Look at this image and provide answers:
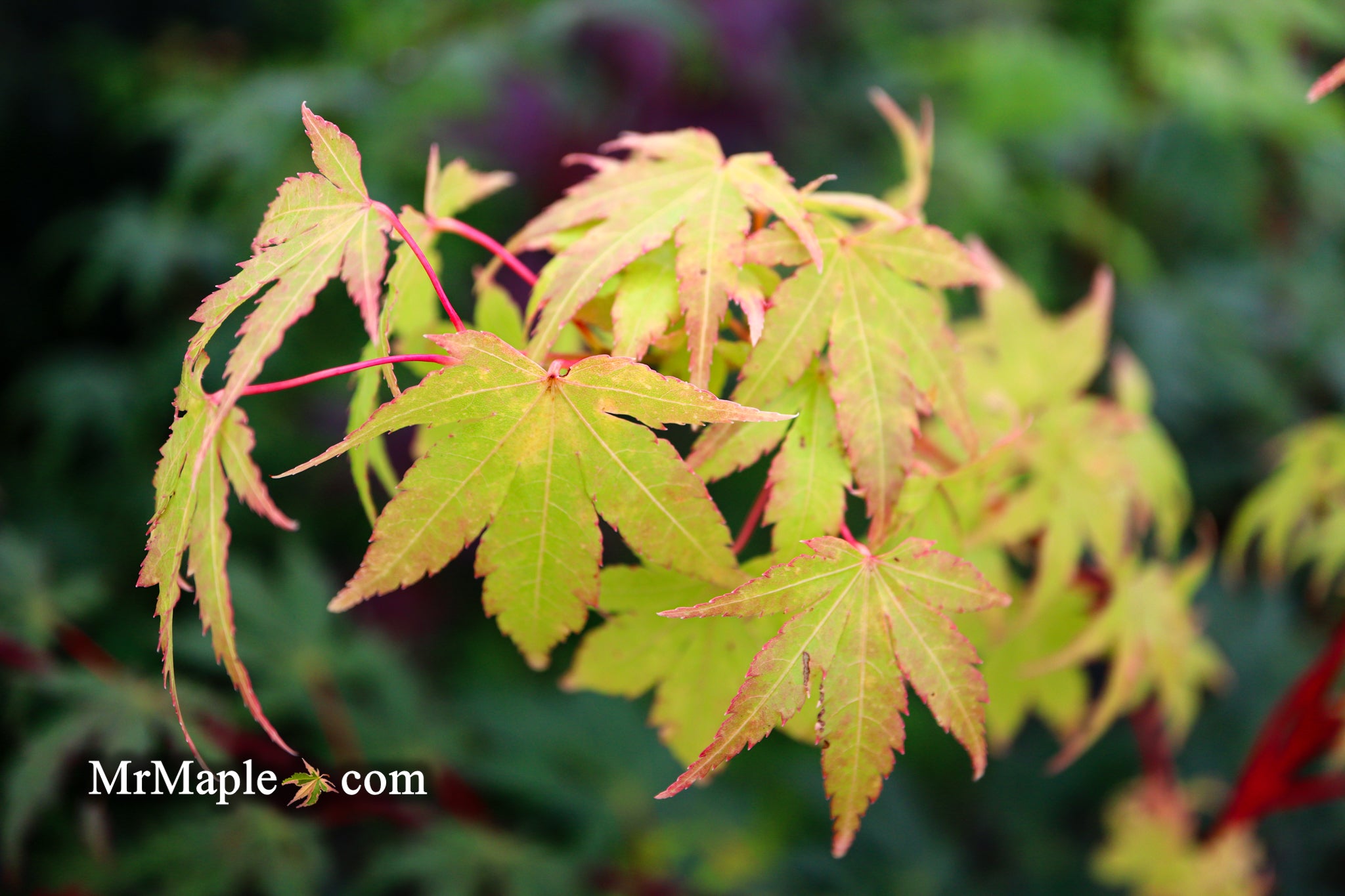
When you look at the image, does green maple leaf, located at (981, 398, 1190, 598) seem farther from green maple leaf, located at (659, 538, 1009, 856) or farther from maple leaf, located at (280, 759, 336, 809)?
maple leaf, located at (280, 759, 336, 809)

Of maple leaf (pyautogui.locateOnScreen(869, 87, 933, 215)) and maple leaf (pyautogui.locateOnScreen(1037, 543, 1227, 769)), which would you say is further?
maple leaf (pyautogui.locateOnScreen(1037, 543, 1227, 769))

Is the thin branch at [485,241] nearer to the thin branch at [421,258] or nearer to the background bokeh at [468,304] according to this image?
the thin branch at [421,258]

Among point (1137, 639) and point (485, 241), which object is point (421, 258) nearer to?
point (485, 241)

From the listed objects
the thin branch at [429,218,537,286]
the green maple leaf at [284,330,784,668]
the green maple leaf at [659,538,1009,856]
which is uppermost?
the thin branch at [429,218,537,286]

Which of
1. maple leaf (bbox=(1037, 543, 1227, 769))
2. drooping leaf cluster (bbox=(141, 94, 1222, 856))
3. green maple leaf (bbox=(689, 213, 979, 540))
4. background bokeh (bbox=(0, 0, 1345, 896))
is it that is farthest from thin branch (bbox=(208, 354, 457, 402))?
background bokeh (bbox=(0, 0, 1345, 896))

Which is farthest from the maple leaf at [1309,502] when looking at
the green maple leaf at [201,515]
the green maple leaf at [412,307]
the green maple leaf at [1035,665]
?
the green maple leaf at [201,515]
